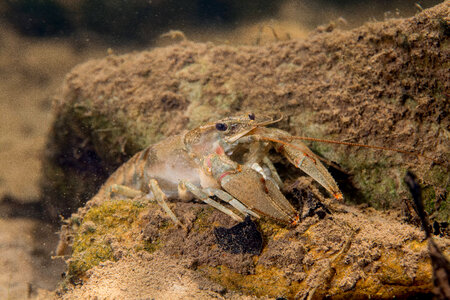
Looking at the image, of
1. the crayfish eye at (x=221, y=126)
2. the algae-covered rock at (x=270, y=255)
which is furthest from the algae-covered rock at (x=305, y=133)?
the crayfish eye at (x=221, y=126)

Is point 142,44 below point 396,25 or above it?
above

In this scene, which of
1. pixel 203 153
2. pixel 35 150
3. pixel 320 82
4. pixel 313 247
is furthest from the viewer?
pixel 35 150

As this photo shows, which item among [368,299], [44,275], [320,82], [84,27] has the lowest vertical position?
[44,275]

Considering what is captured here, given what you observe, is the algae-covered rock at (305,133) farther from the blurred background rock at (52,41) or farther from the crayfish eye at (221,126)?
the blurred background rock at (52,41)

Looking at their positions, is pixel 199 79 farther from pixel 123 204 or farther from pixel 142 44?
pixel 142 44

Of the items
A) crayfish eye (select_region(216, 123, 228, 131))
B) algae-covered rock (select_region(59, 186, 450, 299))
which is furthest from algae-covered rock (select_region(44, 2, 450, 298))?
crayfish eye (select_region(216, 123, 228, 131))

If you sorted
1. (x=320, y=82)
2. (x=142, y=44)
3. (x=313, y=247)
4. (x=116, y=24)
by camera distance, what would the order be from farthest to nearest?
(x=116, y=24)
(x=142, y=44)
(x=320, y=82)
(x=313, y=247)

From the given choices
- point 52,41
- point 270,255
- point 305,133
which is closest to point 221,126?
point 305,133

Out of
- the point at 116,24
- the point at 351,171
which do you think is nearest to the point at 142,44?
the point at 116,24
